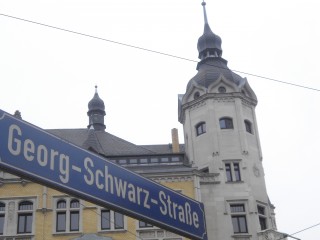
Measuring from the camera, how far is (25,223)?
92.0 feet

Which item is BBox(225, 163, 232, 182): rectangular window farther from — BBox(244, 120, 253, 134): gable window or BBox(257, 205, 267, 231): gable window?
BBox(244, 120, 253, 134): gable window

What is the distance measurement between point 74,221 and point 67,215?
0.50m

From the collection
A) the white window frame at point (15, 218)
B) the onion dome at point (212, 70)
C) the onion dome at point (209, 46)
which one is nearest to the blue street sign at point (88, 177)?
the white window frame at point (15, 218)

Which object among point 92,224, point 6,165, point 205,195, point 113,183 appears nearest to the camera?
point 6,165

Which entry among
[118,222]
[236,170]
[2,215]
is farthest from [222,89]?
[2,215]

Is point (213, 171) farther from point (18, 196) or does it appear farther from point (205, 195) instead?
point (18, 196)

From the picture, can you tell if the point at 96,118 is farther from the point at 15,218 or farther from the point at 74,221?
the point at 15,218

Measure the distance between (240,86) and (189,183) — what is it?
773cm

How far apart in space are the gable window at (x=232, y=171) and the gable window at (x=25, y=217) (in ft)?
37.6

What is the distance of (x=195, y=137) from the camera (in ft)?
109

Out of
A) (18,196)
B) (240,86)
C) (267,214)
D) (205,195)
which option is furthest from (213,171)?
(18,196)

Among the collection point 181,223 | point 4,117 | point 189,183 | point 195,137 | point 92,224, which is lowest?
point 181,223

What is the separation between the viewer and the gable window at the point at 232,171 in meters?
31.1

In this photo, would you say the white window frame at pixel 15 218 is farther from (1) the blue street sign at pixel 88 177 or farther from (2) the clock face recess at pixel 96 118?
(1) the blue street sign at pixel 88 177
